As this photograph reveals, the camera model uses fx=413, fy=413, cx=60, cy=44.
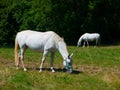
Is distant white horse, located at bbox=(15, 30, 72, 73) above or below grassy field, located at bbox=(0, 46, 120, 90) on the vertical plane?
above

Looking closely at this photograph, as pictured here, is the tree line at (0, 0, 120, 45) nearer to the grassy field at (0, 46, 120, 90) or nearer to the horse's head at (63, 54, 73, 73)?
the grassy field at (0, 46, 120, 90)

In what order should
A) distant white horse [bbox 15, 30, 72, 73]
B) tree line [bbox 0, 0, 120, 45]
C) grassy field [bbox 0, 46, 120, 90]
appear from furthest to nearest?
tree line [bbox 0, 0, 120, 45] → distant white horse [bbox 15, 30, 72, 73] → grassy field [bbox 0, 46, 120, 90]

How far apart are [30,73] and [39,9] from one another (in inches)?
1067

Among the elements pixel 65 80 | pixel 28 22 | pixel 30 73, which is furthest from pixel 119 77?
pixel 28 22

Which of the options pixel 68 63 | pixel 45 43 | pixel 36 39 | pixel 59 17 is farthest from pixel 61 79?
pixel 59 17

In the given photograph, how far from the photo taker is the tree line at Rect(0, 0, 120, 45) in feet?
141

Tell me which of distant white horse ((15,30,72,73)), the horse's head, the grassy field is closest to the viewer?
the grassy field

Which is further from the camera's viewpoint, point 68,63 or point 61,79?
point 68,63

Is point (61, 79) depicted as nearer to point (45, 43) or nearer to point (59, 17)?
point (45, 43)

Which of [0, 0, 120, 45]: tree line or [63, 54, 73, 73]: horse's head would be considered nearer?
[63, 54, 73, 73]: horse's head

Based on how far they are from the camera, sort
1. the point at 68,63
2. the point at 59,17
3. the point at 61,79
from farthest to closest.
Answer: the point at 59,17
the point at 68,63
the point at 61,79

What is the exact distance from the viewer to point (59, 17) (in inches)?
1740

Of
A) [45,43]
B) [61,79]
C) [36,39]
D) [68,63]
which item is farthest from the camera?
[36,39]

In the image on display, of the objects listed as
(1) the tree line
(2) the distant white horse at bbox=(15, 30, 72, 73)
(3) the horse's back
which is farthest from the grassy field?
(1) the tree line
